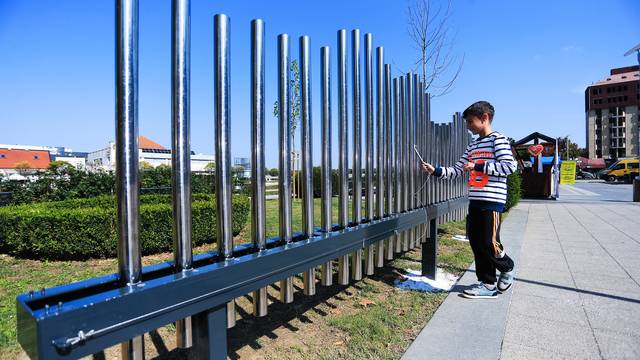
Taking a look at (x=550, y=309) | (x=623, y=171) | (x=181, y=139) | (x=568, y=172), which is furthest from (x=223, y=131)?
(x=623, y=171)

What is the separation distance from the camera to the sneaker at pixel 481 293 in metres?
4.11

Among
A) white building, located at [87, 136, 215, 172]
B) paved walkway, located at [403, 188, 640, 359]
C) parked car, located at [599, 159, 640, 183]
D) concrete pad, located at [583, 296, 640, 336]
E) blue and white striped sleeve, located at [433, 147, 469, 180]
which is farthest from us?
parked car, located at [599, 159, 640, 183]

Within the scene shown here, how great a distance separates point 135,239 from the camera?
1.71 metres

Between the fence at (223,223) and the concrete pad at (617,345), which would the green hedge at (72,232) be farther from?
the concrete pad at (617,345)

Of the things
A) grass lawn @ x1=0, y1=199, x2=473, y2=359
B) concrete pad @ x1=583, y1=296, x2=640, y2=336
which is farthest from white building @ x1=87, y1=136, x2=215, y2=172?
concrete pad @ x1=583, y1=296, x2=640, y2=336

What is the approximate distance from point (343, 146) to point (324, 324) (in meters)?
1.68

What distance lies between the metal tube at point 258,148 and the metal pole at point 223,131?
23 cm

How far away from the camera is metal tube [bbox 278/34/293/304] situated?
2477mm

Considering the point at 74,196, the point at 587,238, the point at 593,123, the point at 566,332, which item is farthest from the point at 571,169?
the point at 593,123


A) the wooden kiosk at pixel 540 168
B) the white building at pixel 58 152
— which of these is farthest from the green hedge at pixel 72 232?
the white building at pixel 58 152

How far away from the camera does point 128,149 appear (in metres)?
1.65

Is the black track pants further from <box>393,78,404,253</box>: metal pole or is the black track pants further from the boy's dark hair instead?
the boy's dark hair

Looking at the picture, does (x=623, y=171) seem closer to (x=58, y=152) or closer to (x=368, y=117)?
(x=368, y=117)

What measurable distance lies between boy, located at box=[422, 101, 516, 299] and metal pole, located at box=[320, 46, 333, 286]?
1.63 metres
